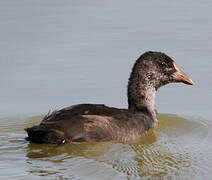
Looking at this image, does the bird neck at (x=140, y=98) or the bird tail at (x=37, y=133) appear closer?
the bird tail at (x=37, y=133)

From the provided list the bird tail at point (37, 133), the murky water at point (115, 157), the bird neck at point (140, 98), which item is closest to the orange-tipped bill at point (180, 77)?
the bird neck at point (140, 98)

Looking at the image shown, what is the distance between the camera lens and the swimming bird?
1173cm

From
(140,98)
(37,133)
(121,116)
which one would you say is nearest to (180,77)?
(140,98)

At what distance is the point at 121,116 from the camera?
12.5 meters

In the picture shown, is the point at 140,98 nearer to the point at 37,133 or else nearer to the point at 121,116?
the point at 121,116

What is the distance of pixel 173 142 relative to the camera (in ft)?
40.7

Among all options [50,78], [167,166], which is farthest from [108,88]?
[167,166]

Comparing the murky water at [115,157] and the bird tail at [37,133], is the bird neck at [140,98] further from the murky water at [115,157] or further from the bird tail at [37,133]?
the bird tail at [37,133]

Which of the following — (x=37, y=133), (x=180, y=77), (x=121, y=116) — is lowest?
(x=37, y=133)

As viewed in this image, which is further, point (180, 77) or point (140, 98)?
point (180, 77)

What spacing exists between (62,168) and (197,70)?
431 cm

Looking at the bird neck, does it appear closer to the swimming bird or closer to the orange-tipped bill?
the swimming bird

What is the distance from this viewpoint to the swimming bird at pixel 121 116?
11.7 m

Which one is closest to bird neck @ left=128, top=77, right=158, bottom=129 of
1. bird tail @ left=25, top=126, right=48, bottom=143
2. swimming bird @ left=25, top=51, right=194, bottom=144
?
swimming bird @ left=25, top=51, right=194, bottom=144
